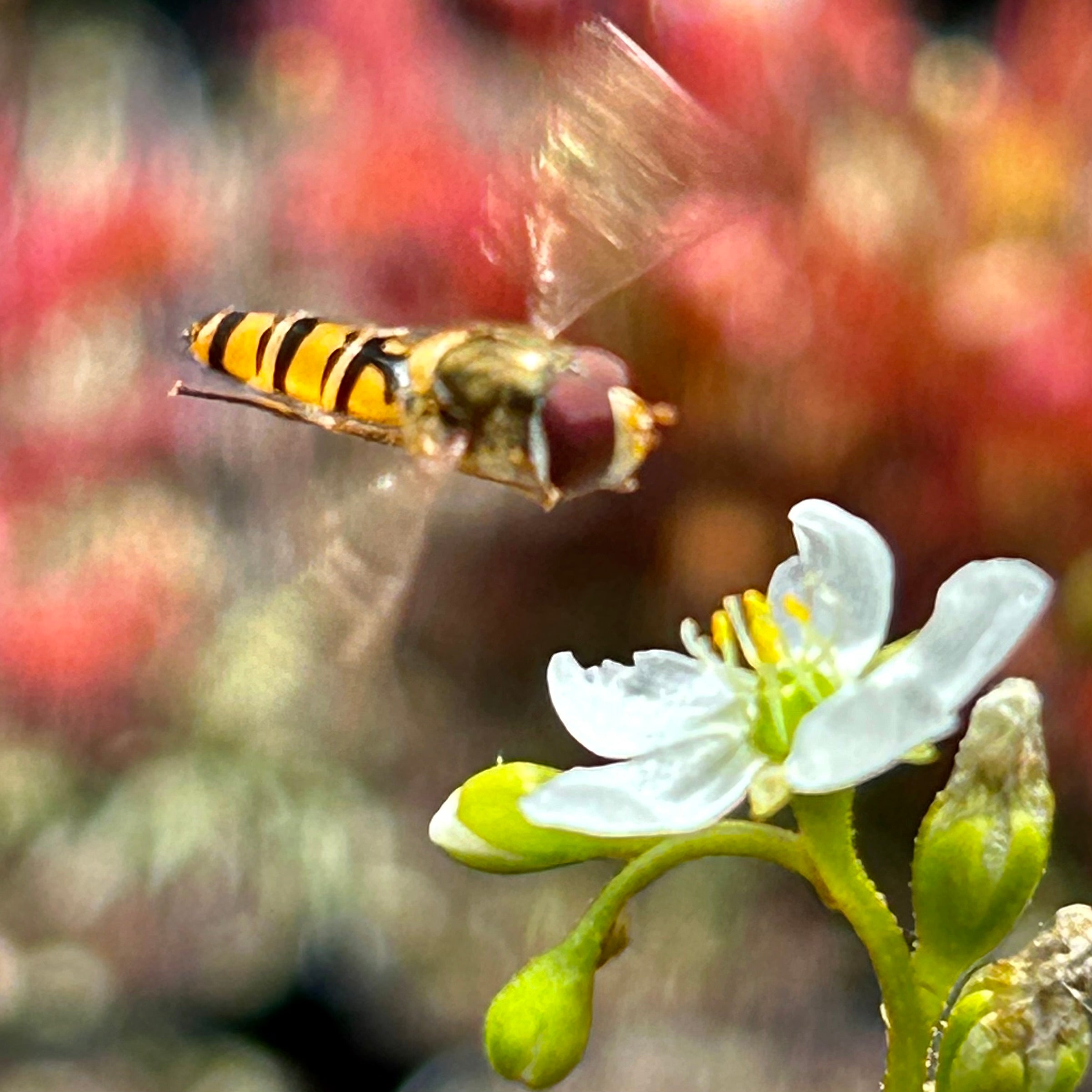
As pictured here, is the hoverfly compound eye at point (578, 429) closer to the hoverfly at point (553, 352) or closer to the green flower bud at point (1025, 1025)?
the hoverfly at point (553, 352)

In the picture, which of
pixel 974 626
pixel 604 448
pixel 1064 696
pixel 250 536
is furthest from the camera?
pixel 250 536

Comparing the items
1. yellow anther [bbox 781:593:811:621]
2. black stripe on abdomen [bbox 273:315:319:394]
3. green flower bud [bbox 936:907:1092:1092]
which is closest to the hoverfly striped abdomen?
black stripe on abdomen [bbox 273:315:319:394]

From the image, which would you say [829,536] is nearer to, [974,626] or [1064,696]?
[974,626]

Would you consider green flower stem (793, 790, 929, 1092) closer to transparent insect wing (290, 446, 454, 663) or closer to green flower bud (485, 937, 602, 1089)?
green flower bud (485, 937, 602, 1089)

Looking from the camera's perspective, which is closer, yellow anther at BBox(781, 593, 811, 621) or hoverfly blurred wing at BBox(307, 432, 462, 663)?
yellow anther at BBox(781, 593, 811, 621)

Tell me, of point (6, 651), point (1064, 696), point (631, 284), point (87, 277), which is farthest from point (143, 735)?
point (1064, 696)

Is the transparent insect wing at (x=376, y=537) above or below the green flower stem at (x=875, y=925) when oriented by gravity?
above

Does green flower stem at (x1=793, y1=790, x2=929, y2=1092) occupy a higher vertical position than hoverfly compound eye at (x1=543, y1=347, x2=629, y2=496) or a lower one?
lower

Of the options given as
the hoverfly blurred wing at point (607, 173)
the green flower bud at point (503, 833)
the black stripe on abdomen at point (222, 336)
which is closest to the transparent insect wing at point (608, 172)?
the hoverfly blurred wing at point (607, 173)
